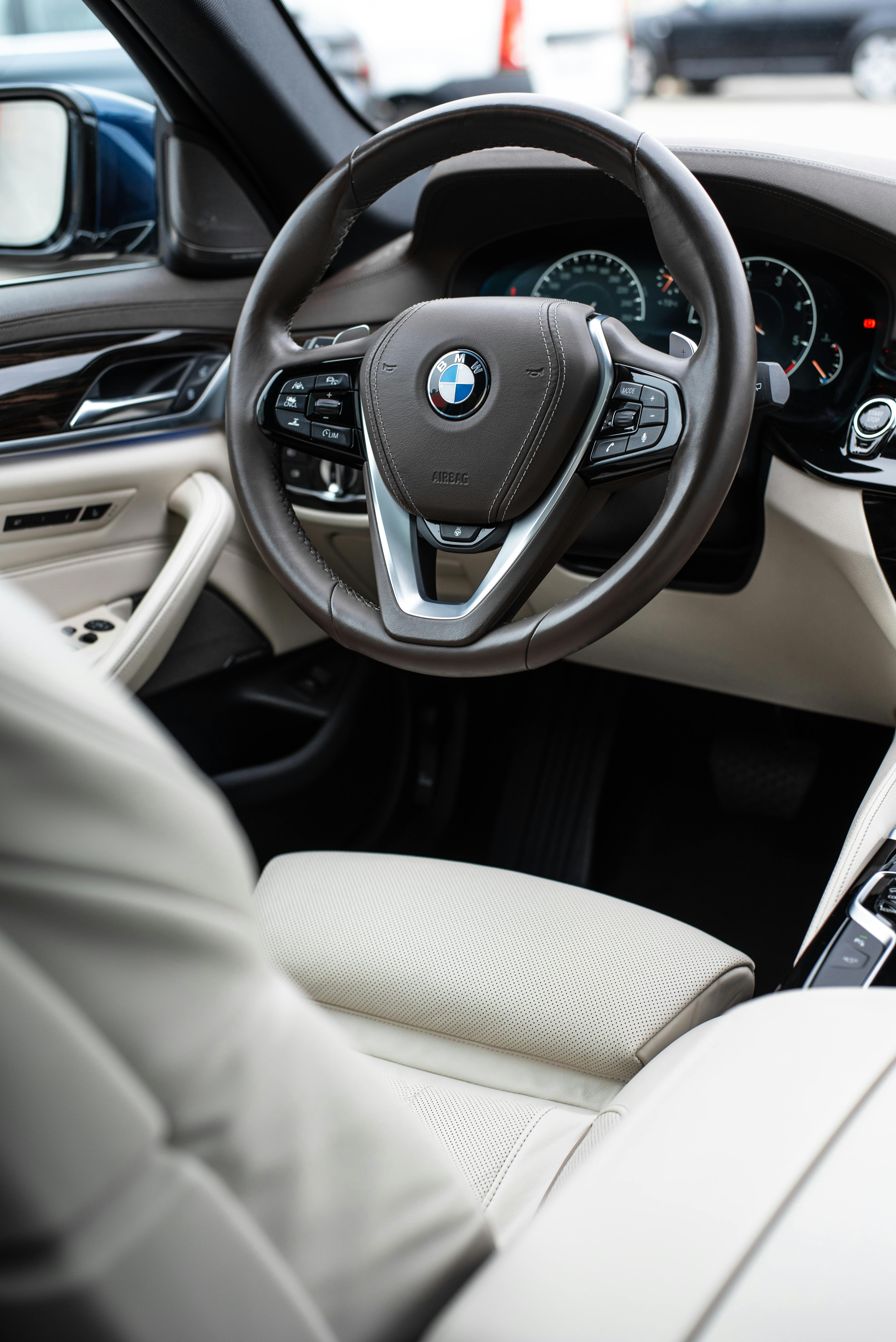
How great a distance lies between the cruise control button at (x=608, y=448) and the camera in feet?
3.22

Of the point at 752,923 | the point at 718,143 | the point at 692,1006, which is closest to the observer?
the point at 692,1006

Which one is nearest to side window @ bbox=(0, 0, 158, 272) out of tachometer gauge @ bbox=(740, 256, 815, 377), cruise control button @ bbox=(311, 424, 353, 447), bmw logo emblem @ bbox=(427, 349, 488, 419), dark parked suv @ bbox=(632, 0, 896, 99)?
cruise control button @ bbox=(311, 424, 353, 447)

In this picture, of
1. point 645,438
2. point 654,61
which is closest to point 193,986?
point 645,438

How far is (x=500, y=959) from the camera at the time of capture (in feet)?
3.08

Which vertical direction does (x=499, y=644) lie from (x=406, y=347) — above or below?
below

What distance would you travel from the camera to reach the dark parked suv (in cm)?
571

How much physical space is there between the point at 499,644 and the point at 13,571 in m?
0.72

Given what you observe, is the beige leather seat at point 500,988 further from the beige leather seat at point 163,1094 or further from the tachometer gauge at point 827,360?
the tachometer gauge at point 827,360

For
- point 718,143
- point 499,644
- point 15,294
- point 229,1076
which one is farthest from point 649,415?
point 15,294

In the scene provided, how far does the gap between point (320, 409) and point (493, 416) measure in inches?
8.0

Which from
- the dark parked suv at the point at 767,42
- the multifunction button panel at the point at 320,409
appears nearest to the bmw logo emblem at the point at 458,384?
the multifunction button panel at the point at 320,409

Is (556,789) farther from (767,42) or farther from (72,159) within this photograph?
(767,42)

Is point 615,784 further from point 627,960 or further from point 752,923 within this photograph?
point 627,960

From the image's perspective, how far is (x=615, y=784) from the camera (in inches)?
71.6
